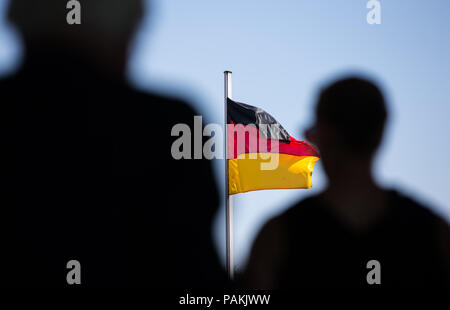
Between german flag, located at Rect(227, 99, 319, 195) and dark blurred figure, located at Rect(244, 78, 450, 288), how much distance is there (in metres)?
6.12

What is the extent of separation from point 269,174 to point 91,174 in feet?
21.6

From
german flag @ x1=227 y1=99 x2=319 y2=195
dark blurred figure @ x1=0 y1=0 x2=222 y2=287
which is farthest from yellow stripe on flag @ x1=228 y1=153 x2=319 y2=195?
dark blurred figure @ x1=0 y1=0 x2=222 y2=287

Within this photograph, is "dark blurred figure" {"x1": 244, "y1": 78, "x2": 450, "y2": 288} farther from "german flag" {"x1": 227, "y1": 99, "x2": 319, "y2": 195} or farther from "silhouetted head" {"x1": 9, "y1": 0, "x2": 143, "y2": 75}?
"german flag" {"x1": 227, "y1": 99, "x2": 319, "y2": 195}

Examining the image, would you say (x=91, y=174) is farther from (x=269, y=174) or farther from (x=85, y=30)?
(x=269, y=174)

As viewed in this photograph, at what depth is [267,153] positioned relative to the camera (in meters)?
7.78

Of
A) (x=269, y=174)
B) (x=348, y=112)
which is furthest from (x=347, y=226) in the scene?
(x=269, y=174)

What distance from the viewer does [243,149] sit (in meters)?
7.71

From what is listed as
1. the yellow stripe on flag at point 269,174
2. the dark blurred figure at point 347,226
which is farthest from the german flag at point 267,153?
the dark blurred figure at point 347,226

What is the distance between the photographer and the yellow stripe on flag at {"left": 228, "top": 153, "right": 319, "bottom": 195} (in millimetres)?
7625
